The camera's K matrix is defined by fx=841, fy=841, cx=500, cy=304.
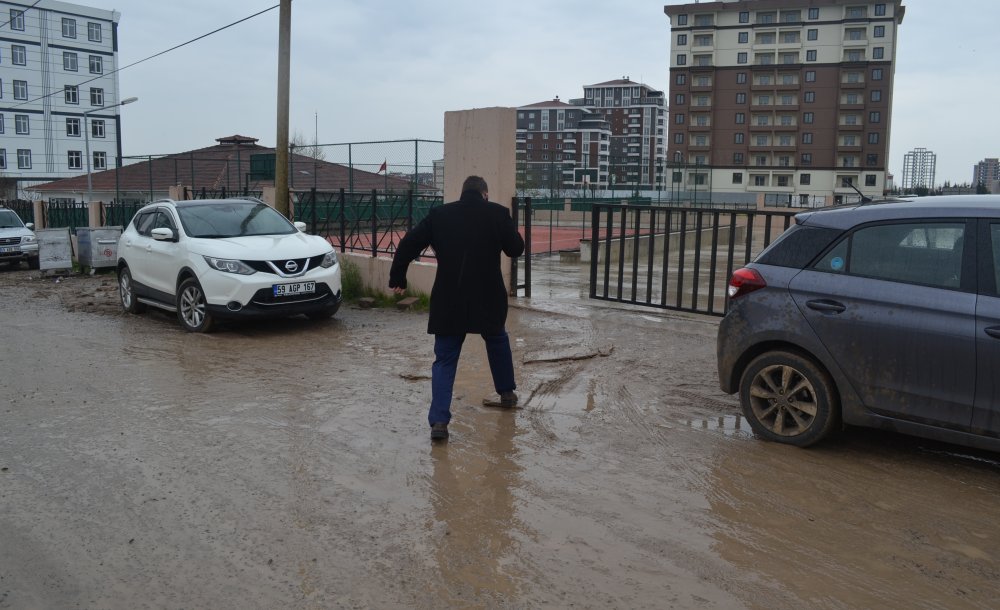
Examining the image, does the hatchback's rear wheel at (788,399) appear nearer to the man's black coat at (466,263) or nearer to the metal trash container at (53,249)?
the man's black coat at (466,263)

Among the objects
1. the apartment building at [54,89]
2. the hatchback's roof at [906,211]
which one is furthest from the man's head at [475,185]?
the apartment building at [54,89]

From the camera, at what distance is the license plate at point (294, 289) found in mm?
10148

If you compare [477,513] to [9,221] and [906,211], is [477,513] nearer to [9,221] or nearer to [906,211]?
[906,211]

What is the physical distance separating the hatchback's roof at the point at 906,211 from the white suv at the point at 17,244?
2059 centimetres

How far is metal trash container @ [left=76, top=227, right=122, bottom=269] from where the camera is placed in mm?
18516

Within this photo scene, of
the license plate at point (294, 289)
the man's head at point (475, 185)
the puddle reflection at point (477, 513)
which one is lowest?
the puddle reflection at point (477, 513)

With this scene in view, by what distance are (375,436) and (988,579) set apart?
3809 mm

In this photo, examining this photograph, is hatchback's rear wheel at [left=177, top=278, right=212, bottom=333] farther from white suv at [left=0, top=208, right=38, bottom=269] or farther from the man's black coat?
white suv at [left=0, top=208, right=38, bottom=269]

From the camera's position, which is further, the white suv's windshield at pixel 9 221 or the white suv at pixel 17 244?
the white suv's windshield at pixel 9 221

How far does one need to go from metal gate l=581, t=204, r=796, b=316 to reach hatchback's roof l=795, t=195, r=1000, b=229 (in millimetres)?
1455

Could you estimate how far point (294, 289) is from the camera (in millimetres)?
10273

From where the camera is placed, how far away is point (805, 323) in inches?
212

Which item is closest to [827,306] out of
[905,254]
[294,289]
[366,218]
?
[905,254]

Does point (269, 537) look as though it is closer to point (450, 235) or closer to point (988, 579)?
point (450, 235)
